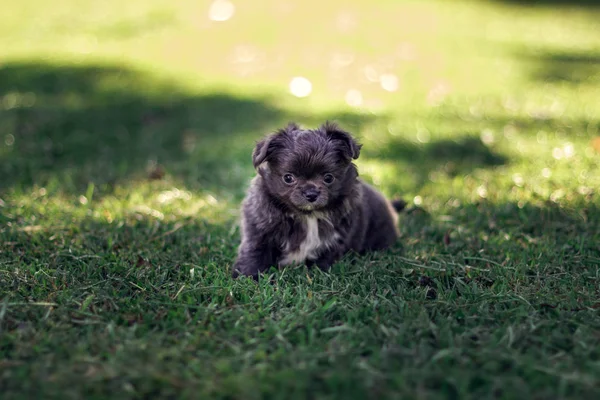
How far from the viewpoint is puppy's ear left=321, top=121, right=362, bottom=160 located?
4.05m

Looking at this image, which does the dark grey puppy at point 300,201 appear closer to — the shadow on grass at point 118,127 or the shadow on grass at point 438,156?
the shadow on grass at point 118,127

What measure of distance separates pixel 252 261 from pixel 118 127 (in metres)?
4.40

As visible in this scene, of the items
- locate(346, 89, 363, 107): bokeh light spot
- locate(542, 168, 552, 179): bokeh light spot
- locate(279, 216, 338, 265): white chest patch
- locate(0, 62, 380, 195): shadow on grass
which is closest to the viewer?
locate(279, 216, 338, 265): white chest patch

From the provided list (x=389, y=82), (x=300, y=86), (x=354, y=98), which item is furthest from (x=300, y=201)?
(x=389, y=82)

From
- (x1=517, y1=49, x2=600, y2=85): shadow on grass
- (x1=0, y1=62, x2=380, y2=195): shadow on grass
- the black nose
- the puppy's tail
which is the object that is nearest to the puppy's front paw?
the black nose

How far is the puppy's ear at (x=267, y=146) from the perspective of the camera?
396 cm

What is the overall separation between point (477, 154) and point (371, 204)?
2702 millimetres

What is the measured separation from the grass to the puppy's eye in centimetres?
67

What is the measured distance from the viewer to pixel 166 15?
46.4 feet

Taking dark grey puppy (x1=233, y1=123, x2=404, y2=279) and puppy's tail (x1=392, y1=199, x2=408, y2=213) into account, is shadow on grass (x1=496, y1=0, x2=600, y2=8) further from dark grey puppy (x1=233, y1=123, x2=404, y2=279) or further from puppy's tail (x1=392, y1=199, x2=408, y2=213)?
dark grey puppy (x1=233, y1=123, x2=404, y2=279)

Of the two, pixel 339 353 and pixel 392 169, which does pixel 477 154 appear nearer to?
pixel 392 169

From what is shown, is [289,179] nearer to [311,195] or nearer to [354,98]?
[311,195]

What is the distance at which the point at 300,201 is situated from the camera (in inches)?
153

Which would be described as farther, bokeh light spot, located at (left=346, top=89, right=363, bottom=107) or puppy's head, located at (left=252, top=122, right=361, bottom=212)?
bokeh light spot, located at (left=346, top=89, right=363, bottom=107)
